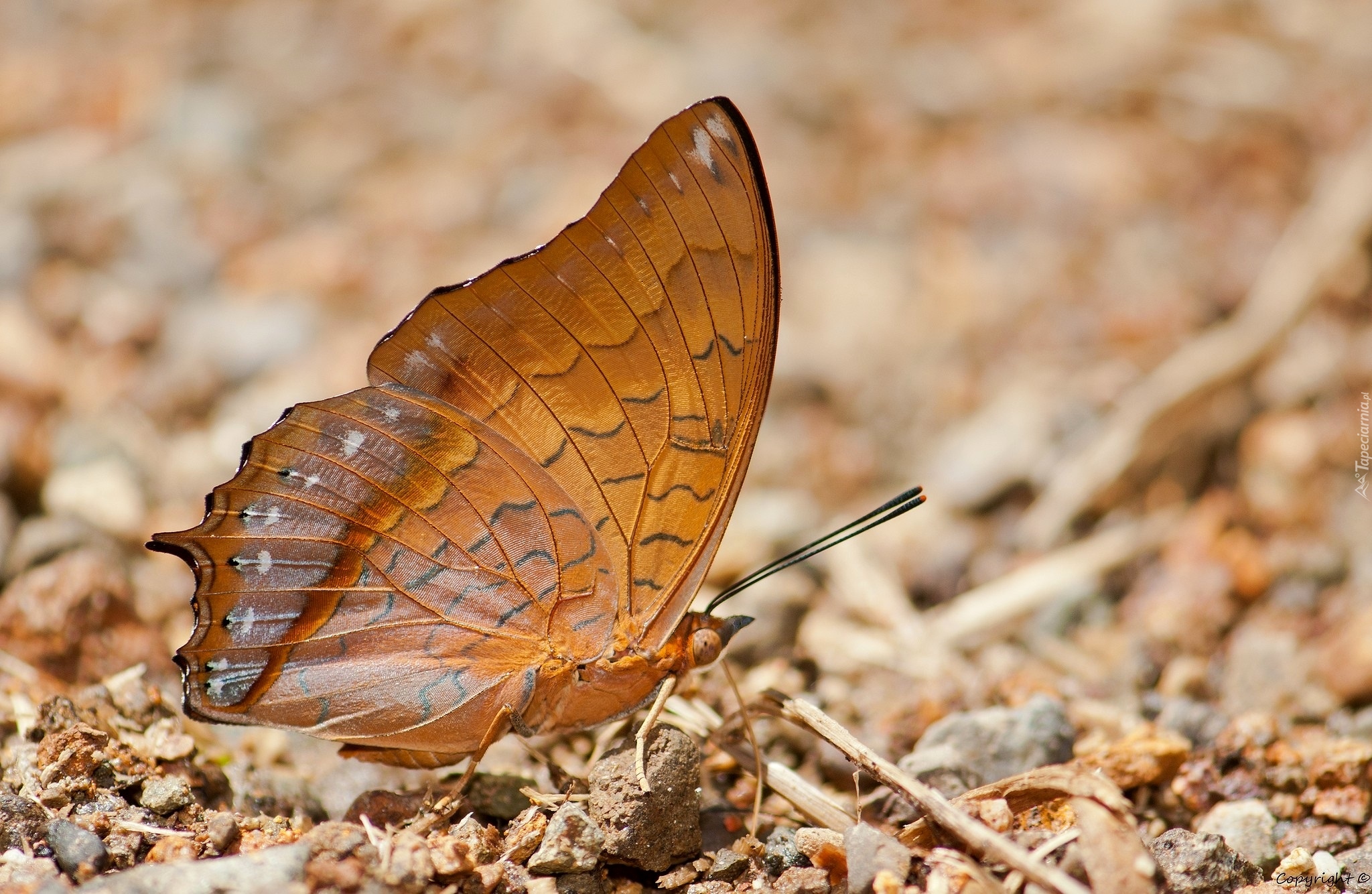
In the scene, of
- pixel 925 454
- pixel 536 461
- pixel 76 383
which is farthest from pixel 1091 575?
pixel 76 383

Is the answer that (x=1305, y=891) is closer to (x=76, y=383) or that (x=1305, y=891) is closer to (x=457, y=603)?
(x=457, y=603)

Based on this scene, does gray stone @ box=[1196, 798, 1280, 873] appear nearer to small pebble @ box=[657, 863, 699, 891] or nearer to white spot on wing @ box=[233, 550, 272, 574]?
small pebble @ box=[657, 863, 699, 891]

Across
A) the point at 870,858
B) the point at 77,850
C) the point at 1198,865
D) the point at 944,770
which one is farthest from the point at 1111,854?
the point at 77,850

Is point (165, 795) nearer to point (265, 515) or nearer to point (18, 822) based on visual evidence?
point (18, 822)

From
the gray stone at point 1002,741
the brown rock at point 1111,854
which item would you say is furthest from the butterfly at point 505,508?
A: the brown rock at point 1111,854

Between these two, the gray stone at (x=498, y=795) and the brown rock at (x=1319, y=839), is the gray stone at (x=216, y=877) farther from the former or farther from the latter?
the brown rock at (x=1319, y=839)
